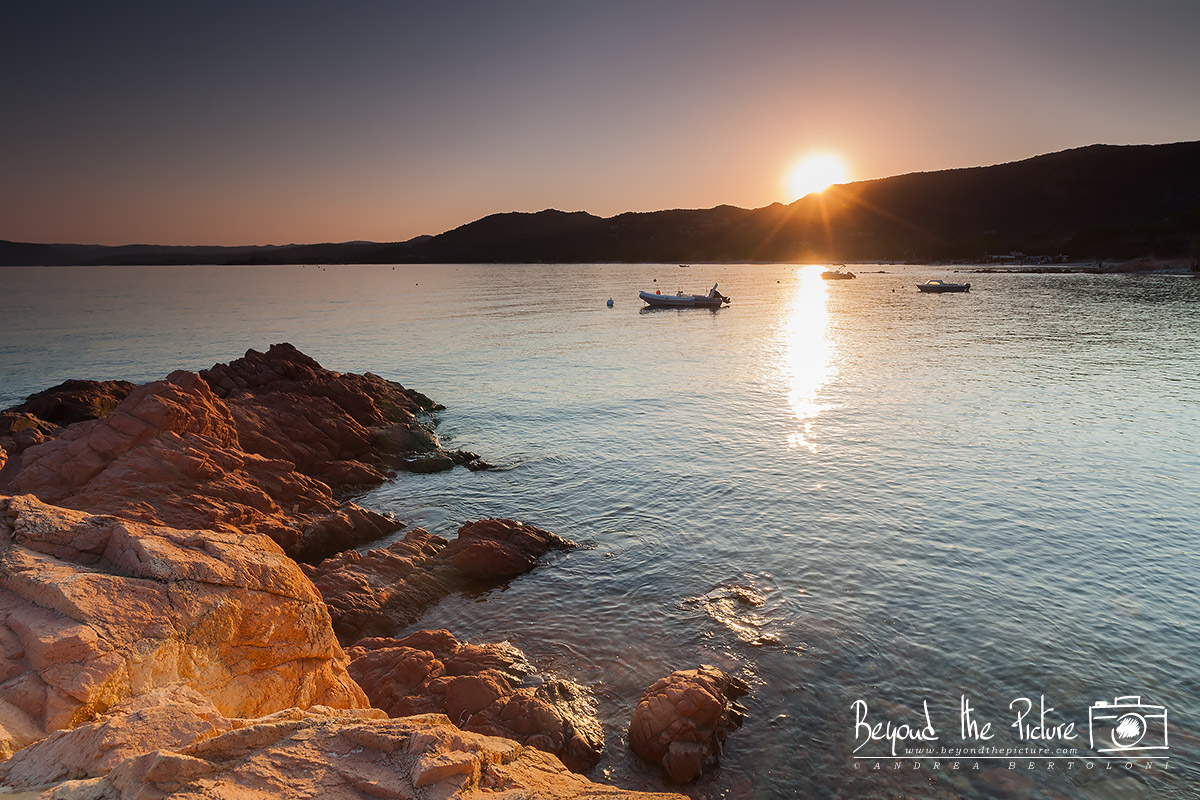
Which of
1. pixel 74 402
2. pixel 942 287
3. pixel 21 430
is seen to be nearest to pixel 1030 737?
pixel 21 430

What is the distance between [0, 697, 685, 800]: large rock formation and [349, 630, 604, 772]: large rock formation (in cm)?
360

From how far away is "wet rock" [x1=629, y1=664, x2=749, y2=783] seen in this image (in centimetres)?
852

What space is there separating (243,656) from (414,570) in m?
7.48

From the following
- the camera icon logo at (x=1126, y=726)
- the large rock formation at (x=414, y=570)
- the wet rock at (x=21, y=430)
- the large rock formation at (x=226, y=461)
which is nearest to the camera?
the camera icon logo at (x=1126, y=726)

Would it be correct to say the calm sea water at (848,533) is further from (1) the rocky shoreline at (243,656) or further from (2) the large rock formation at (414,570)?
(1) the rocky shoreline at (243,656)

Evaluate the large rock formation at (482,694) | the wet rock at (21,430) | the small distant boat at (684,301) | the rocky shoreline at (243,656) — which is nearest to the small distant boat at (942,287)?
the small distant boat at (684,301)

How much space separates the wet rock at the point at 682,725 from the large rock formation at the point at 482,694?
2.57ft

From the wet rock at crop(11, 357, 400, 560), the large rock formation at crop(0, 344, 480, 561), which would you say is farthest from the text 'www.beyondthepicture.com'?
the large rock formation at crop(0, 344, 480, 561)

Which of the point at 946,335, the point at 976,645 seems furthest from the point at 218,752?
the point at 946,335

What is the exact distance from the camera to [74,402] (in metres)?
26.7

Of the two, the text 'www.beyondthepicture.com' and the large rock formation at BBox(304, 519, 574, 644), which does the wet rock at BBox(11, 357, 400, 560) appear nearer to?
the large rock formation at BBox(304, 519, 574, 644)

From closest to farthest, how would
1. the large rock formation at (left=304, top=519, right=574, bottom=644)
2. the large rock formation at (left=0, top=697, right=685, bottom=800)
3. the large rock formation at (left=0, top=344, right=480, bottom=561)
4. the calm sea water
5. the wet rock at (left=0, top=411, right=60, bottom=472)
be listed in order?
Answer: 1. the large rock formation at (left=0, top=697, right=685, bottom=800)
2. the calm sea water
3. the large rock formation at (left=304, top=519, right=574, bottom=644)
4. the large rock formation at (left=0, top=344, right=480, bottom=561)
5. the wet rock at (left=0, top=411, right=60, bottom=472)

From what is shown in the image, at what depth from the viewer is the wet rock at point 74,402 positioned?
85.0 ft

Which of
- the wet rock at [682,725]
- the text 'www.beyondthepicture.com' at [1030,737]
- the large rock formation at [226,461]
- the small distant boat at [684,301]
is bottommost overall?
the text 'www.beyondthepicture.com' at [1030,737]
